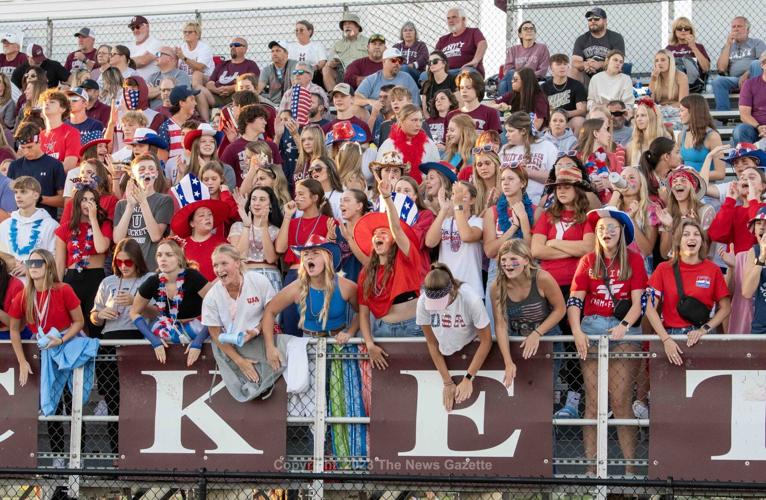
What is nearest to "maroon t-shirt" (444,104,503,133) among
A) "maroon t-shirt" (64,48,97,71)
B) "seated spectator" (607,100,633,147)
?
"seated spectator" (607,100,633,147)

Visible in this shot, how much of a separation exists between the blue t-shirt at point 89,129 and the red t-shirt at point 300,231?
4.20 m

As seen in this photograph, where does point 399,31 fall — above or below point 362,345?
above

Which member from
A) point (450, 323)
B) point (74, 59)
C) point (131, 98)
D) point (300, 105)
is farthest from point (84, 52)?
point (450, 323)

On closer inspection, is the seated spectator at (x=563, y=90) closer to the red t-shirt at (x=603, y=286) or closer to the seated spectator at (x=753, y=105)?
the seated spectator at (x=753, y=105)

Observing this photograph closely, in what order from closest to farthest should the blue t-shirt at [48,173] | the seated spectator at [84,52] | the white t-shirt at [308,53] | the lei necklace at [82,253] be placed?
the lei necklace at [82,253]
the blue t-shirt at [48,173]
the white t-shirt at [308,53]
the seated spectator at [84,52]

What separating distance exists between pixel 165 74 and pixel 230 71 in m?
0.79

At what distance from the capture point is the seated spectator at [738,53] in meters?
16.2

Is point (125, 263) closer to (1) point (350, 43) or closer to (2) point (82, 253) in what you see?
(2) point (82, 253)

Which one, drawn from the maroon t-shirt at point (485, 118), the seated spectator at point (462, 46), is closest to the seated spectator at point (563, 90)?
the maroon t-shirt at point (485, 118)

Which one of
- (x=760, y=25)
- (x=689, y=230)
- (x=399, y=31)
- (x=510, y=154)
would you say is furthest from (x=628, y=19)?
(x=689, y=230)

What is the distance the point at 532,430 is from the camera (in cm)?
1042

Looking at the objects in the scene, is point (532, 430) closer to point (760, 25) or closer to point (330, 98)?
point (330, 98)

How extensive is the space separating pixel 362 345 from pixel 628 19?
335 inches

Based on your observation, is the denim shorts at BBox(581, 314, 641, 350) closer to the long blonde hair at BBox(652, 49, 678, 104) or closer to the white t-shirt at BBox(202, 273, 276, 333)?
the white t-shirt at BBox(202, 273, 276, 333)
